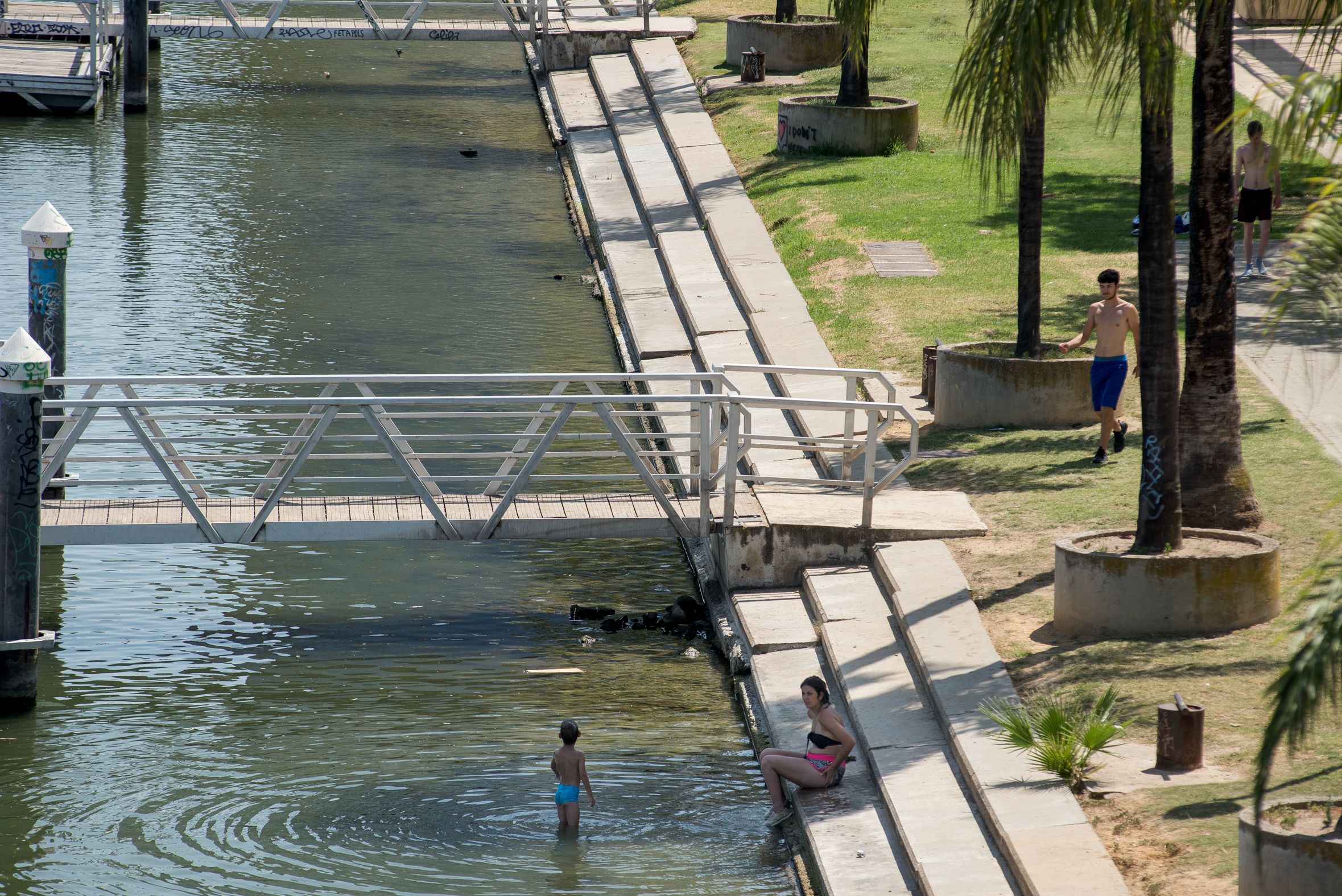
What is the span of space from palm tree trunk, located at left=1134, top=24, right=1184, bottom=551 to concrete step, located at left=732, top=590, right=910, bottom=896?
2.60 metres

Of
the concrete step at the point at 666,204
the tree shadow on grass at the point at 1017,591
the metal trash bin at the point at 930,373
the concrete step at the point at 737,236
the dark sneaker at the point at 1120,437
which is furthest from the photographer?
the concrete step at the point at 666,204

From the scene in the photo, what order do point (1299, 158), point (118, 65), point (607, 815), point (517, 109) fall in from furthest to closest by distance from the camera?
1. point (118, 65)
2. point (517, 109)
3. point (607, 815)
4. point (1299, 158)

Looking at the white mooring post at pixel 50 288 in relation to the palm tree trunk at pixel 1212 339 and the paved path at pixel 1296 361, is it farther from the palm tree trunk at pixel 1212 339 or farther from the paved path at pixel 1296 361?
the paved path at pixel 1296 361

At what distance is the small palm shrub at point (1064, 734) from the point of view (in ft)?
30.1

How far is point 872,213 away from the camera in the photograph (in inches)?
942

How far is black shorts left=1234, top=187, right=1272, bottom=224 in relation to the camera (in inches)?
773

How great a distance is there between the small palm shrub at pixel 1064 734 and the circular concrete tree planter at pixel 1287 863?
6.64 ft

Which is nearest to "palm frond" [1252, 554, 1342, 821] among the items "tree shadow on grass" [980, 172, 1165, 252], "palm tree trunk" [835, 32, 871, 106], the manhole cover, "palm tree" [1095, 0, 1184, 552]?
"palm tree" [1095, 0, 1184, 552]

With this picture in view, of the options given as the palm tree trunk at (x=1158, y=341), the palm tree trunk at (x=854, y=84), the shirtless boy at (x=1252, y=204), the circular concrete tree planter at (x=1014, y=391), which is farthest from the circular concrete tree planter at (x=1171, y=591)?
the palm tree trunk at (x=854, y=84)

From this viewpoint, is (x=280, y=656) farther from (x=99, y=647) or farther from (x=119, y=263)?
(x=119, y=263)

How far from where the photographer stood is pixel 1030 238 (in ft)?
55.4

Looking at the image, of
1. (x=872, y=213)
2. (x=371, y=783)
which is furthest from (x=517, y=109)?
(x=371, y=783)

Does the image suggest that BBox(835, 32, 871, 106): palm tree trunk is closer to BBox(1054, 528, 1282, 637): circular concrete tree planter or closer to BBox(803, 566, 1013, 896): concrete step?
BBox(803, 566, 1013, 896): concrete step

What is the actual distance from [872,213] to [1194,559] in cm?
1384
